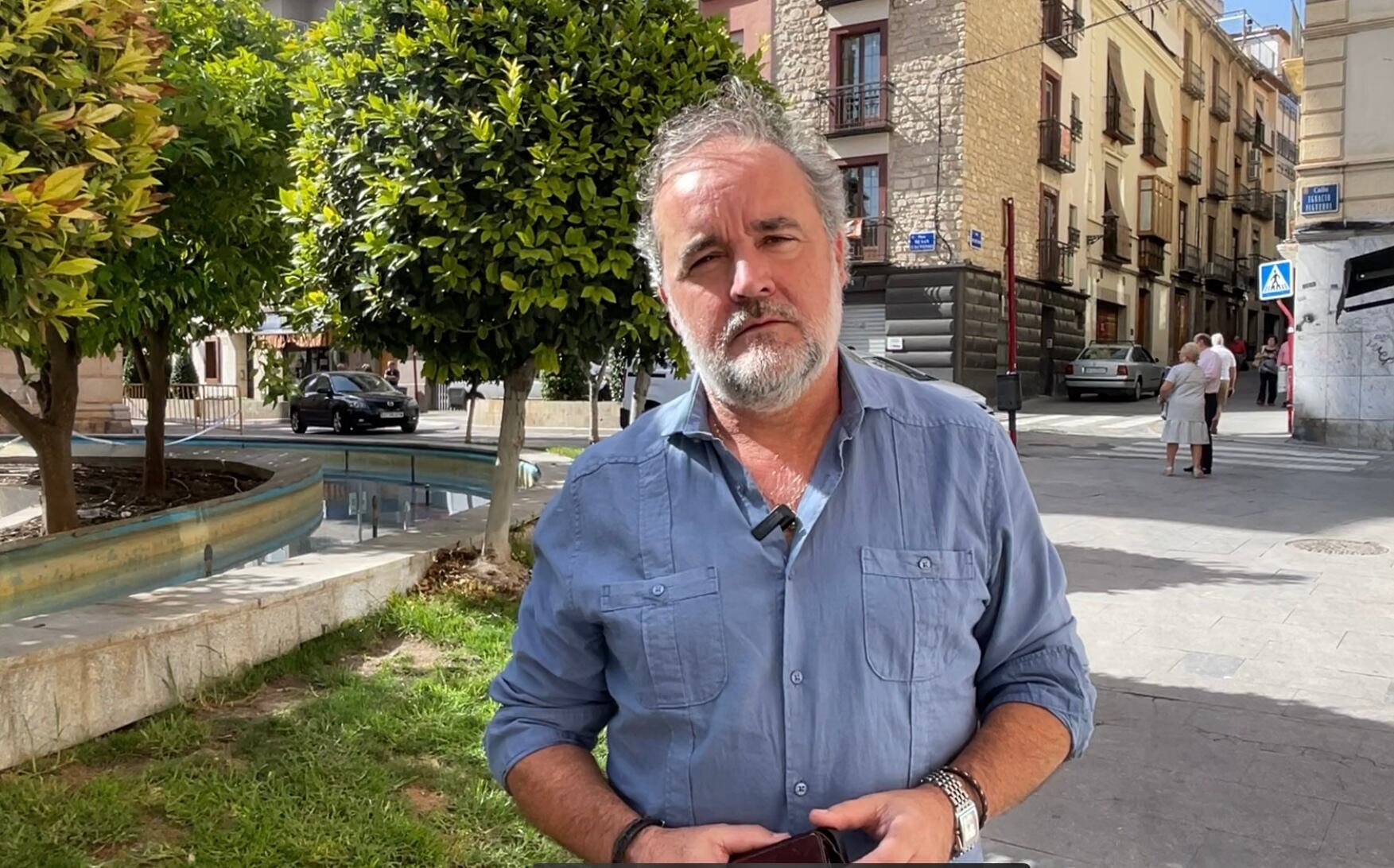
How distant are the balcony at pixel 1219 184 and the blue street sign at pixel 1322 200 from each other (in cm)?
2646

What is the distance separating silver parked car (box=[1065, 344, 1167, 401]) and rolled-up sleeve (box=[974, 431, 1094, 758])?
27116 millimetres

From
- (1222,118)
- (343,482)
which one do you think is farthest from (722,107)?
(1222,118)

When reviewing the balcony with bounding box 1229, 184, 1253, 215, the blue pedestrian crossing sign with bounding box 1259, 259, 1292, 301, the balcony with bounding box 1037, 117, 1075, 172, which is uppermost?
the balcony with bounding box 1229, 184, 1253, 215

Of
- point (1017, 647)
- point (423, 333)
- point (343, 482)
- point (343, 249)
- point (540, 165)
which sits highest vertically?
point (540, 165)

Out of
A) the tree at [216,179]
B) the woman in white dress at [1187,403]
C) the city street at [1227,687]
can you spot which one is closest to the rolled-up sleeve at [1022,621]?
the city street at [1227,687]

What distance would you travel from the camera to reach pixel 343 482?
13.7m

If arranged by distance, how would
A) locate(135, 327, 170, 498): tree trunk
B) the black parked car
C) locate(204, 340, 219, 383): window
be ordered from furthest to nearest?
locate(204, 340, 219, 383): window, the black parked car, locate(135, 327, 170, 498): tree trunk

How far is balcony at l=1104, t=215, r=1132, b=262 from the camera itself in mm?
31938

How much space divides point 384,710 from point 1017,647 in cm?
299

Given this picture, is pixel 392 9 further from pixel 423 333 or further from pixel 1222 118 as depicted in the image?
pixel 1222 118

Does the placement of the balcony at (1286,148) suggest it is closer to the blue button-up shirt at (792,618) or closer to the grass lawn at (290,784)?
the grass lawn at (290,784)

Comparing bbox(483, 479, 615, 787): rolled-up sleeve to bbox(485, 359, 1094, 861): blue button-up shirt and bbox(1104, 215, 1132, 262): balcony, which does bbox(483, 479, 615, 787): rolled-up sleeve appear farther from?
bbox(1104, 215, 1132, 262): balcony

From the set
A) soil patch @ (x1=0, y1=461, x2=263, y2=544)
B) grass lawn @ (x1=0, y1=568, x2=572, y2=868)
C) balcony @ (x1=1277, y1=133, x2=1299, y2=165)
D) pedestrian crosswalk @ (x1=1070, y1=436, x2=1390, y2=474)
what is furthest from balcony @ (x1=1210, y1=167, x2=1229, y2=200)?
grass lawn @ (x1=0, y1=568, x2=572, y2=868)

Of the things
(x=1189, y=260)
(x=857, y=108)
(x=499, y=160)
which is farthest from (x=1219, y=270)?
(x=499, y=160)
